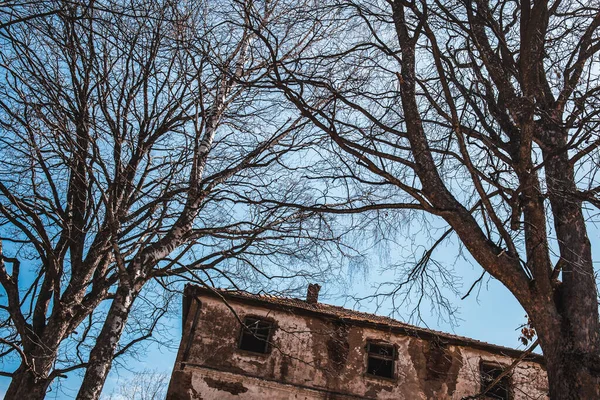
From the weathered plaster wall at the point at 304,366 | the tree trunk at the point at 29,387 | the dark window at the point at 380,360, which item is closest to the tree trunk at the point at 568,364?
the tree trunk at the point at 29,387

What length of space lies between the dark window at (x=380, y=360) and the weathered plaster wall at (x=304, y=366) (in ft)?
0.69

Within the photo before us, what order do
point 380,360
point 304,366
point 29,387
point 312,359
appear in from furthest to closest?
point 380,360 < point 312,359 < point 304,366 < point 29,387

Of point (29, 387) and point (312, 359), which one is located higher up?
point (312, 359)

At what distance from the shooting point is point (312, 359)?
14.3 m

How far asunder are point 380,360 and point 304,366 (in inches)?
105

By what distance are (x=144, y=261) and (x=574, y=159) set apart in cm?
465

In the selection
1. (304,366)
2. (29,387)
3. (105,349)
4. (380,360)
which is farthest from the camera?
(380,360)

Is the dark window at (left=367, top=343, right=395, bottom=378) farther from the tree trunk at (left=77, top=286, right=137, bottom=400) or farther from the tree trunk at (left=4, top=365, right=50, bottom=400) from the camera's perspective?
the tree trunk at (left=77, top=286, right=137, bottom=400)

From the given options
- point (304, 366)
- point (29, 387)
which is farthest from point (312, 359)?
point (29, 387)

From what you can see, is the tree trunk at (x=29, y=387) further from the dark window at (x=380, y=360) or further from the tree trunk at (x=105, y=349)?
the dark window at (x=380, y=360)

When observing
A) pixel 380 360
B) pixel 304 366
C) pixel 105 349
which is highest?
pixel 380 360

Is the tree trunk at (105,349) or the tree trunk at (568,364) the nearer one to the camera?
the tree trunk at (568,364)

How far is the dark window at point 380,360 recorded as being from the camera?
14.7 meters

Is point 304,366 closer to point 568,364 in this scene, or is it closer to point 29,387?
point 29,387
